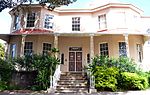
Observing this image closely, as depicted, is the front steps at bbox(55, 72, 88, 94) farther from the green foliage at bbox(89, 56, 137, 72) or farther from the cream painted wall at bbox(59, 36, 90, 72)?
the cream painted wall at bbox(59, 36, 90, 72)

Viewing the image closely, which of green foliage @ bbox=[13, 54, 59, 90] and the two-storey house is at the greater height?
the two-storey house

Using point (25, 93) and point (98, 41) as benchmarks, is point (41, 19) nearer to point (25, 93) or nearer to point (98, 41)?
point (98, 41)

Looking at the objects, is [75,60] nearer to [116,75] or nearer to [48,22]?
[48,22]

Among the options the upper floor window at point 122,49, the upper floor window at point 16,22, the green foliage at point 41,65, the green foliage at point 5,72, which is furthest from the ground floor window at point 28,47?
the upper floor window at point 122,49

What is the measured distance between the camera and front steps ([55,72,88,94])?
49.4 ft

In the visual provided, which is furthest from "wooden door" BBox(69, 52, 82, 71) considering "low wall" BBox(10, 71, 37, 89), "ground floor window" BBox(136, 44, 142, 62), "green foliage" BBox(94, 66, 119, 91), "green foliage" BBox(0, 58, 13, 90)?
"green foliage" BBox(0, 58, 13, 90)

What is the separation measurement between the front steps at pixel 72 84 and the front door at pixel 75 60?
2.93m

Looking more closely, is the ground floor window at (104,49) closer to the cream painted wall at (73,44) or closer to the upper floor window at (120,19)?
the cream painted wall at (73,44)

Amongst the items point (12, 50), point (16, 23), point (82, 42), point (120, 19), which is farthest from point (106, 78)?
point (16, 23)

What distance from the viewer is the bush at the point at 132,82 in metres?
15.2

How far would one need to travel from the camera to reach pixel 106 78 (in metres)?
15.4

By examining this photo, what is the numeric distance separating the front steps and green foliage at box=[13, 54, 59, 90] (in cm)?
112

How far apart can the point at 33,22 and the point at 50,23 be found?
1878 mm

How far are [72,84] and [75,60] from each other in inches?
221
